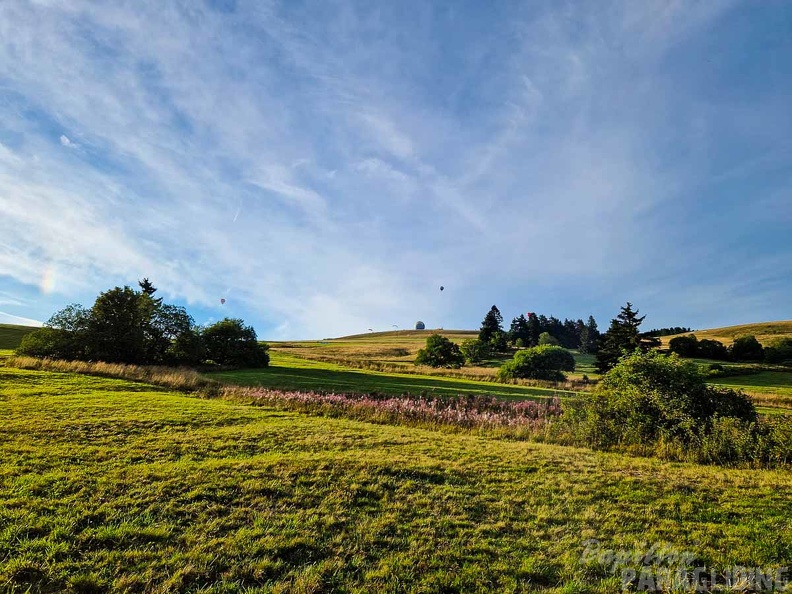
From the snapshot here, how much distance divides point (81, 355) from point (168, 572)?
122ft

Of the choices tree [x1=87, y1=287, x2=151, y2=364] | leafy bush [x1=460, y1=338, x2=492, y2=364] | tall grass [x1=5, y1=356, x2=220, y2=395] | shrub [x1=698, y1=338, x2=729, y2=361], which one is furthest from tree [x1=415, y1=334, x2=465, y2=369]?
shrub [x1=698, y1=338, x2=729, y2=361]

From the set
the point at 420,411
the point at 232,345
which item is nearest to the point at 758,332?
the point at 420,411

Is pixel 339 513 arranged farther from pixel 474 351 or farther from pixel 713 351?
pixel 713 351

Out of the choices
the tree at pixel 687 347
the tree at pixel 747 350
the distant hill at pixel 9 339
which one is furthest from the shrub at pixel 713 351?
the distant hill at pixel 9 339

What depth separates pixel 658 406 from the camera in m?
12.7

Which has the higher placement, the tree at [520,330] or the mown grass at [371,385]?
the tree at [520,330]

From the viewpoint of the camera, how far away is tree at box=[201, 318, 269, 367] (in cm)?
4341

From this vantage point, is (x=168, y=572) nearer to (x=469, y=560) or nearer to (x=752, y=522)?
(x=469, y=560)

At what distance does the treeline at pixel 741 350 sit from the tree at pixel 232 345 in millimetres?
69188

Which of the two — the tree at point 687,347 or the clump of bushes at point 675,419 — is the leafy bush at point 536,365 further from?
the tree at point 687,347

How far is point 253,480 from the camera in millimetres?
7223

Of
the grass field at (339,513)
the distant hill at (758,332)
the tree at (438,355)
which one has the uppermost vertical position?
the distant hill at (758,332)

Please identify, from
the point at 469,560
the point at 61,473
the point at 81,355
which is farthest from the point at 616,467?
the point at 81,355

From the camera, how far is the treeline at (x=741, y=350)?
2618 inches
